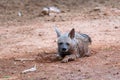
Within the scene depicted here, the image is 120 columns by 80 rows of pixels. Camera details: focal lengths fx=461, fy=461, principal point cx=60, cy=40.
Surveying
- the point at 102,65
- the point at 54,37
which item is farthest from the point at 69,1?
the point at 102,65

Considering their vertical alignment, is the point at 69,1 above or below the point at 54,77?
above

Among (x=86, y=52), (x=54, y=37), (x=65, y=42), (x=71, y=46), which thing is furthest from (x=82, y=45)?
(x=54, y=37)

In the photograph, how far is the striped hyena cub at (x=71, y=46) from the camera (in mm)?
8609

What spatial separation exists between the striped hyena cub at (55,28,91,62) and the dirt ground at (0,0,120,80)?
0.55 feet

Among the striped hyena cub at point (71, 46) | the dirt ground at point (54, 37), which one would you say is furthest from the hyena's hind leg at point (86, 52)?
the dirt ground at point (54, 37)

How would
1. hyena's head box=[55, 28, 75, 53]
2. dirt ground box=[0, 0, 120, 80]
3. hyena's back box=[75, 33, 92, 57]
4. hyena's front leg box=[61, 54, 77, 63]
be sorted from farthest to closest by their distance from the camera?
hyena's back box=[75, 33, 92, 57]
hyena's head box=[55, 28, 75, 53]
hyena's front leg box=[61, 54, 77, 63]
dirt ground box=[0, 0, 120, 80]

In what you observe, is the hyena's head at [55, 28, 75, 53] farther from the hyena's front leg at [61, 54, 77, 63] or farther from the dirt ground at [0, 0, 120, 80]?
the dirt ground at [0, 0, 120, 80]

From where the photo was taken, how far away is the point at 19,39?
11.4m

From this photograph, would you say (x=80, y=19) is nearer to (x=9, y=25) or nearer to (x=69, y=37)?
(x=9, y=25)

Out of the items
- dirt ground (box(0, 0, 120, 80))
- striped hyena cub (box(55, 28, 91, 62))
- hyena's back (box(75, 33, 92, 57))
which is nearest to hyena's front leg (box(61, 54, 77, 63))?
striped hyena cub (box(55, 28, 91, 62))

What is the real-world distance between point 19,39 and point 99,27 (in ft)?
8.04

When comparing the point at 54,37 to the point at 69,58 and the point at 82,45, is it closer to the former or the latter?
the point at 82,45

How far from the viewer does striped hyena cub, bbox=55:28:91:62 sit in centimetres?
861

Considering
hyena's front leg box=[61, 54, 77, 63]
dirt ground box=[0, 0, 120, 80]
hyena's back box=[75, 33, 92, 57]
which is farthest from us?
hyena's back box=[75, 33, 92, 57]
